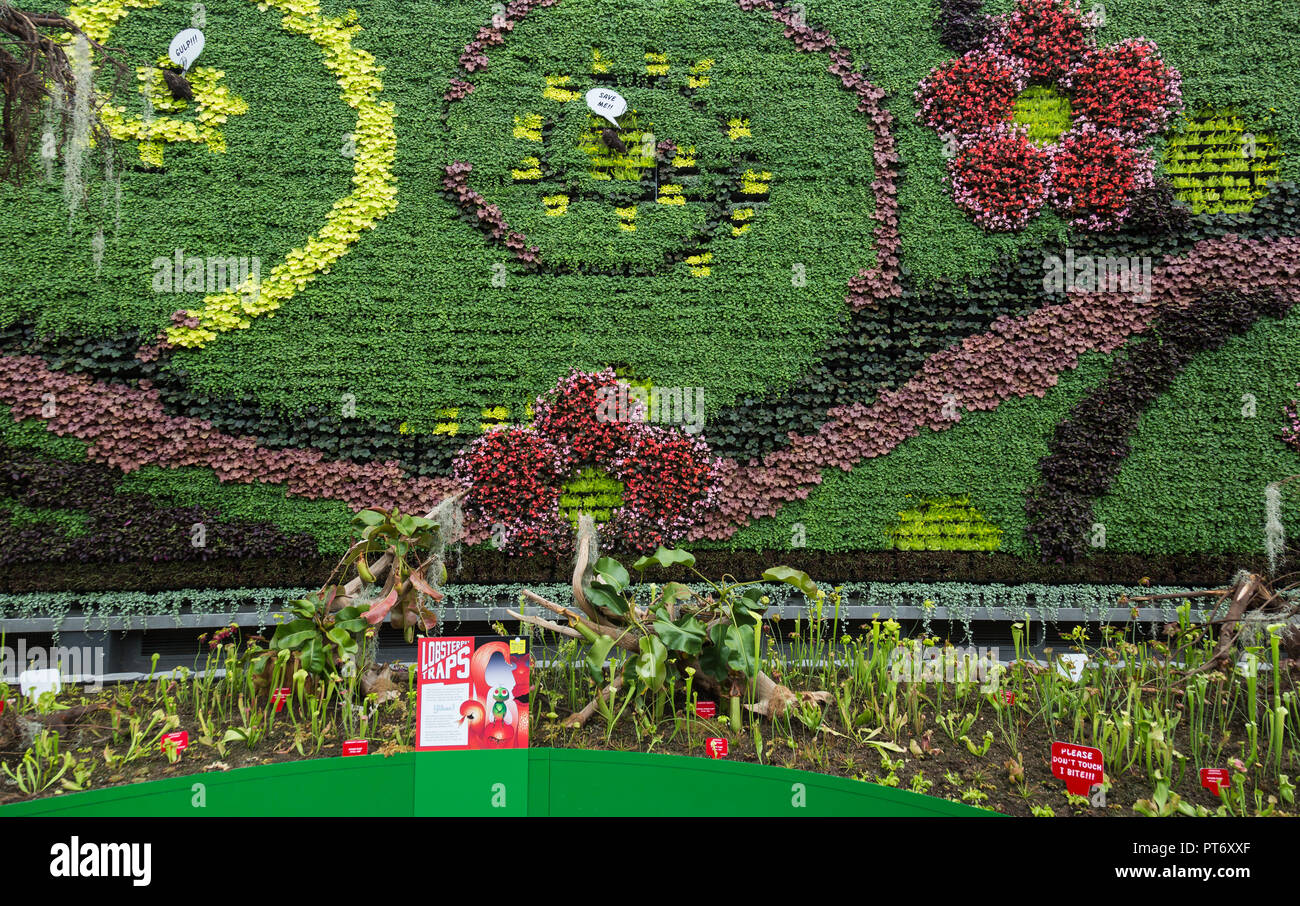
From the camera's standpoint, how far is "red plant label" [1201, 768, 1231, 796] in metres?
2.69

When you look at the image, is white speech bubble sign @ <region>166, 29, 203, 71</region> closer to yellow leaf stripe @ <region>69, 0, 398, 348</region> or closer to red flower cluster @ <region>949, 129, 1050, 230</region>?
yellow leaf stripe @ <region>69, 0, 398, 348</region>

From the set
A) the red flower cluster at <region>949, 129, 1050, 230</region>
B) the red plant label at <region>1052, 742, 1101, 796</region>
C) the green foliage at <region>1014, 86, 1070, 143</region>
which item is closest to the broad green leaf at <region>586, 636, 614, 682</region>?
the red plant label at <region>1052, 742, 1101, 796</region>

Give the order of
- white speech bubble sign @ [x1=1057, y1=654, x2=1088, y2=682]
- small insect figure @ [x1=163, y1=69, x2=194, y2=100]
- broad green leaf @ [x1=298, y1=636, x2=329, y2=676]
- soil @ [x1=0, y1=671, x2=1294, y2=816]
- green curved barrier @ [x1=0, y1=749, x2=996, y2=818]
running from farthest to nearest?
small insect figure @ [x1=163, y1=69, x2=194, y2=100] → white speech bubble sign @ [x1=1057, y1=654, x2=1088, y2=682] → broad green leaf @ [x1=298, y1=636, x2=329, y2=676] → soil @ [x1=0, y1=671, x2=1294, y2=816] → green curved barrier @ [x1=0, y1=749, x2=996, y2=818]

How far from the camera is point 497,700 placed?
250cm

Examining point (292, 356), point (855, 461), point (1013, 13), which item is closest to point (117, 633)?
point (292, 356)

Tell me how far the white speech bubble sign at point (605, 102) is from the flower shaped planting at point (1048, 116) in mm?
2713

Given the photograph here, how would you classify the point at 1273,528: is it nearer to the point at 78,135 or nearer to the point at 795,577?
the point at 795,577

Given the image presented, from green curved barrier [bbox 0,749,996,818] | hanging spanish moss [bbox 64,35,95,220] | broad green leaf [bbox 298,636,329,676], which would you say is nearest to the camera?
green curved barrier [bbox 0,749,996,818]

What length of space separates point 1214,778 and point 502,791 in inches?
108

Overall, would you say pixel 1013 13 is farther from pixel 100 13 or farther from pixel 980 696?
pixel 100 13

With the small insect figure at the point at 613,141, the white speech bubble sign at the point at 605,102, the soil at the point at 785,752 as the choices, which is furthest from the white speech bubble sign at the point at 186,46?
the soil at the point at 785,752

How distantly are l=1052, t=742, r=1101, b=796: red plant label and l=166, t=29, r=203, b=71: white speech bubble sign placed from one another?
7978mm

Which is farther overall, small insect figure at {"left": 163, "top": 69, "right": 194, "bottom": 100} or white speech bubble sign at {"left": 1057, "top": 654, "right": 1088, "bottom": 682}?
small insect figure at {"left": 163, "top": 69, "right": 194, "bottom": 100}

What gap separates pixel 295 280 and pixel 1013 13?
681 cm
